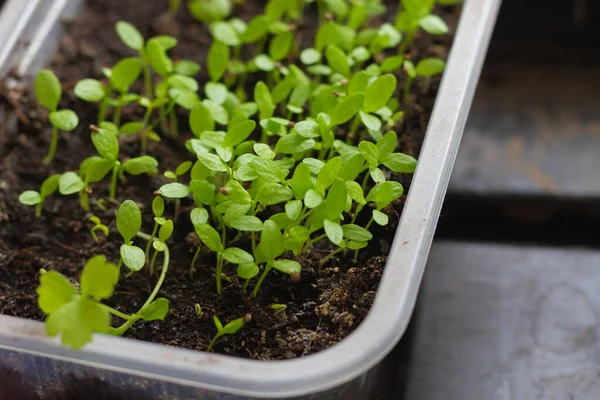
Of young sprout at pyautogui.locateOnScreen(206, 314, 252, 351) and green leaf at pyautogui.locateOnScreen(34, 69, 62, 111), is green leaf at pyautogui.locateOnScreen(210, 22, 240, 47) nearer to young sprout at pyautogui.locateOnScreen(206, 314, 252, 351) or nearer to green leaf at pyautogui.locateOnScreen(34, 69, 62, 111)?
green leaf at pyautogui.locateOnScreen(34, 69, 62, 111)

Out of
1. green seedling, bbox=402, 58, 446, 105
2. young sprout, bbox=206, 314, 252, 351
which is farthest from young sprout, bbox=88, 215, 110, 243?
green seedling, bbox=402, 58, 446, 105

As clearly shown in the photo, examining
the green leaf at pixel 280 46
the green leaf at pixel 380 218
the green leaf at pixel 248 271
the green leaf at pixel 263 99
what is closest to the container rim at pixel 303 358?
the green leaf at pixel 380 218

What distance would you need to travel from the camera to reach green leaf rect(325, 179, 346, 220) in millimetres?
889

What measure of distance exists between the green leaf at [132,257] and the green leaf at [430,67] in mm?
466

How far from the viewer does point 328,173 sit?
0.91m

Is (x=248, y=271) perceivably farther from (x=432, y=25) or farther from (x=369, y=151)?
(x=432, y=25)

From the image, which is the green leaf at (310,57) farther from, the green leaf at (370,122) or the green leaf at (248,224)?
the green leaf at (248,224)

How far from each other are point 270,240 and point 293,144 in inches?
5.6

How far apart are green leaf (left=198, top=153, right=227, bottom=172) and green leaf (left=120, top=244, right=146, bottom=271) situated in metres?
0.12

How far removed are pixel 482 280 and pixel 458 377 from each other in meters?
0.18

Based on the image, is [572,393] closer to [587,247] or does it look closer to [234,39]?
[587,247]

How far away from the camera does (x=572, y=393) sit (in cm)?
110

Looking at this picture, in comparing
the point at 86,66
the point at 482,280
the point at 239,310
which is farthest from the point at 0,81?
the point at 482,280

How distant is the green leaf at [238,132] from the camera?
0.96 m
